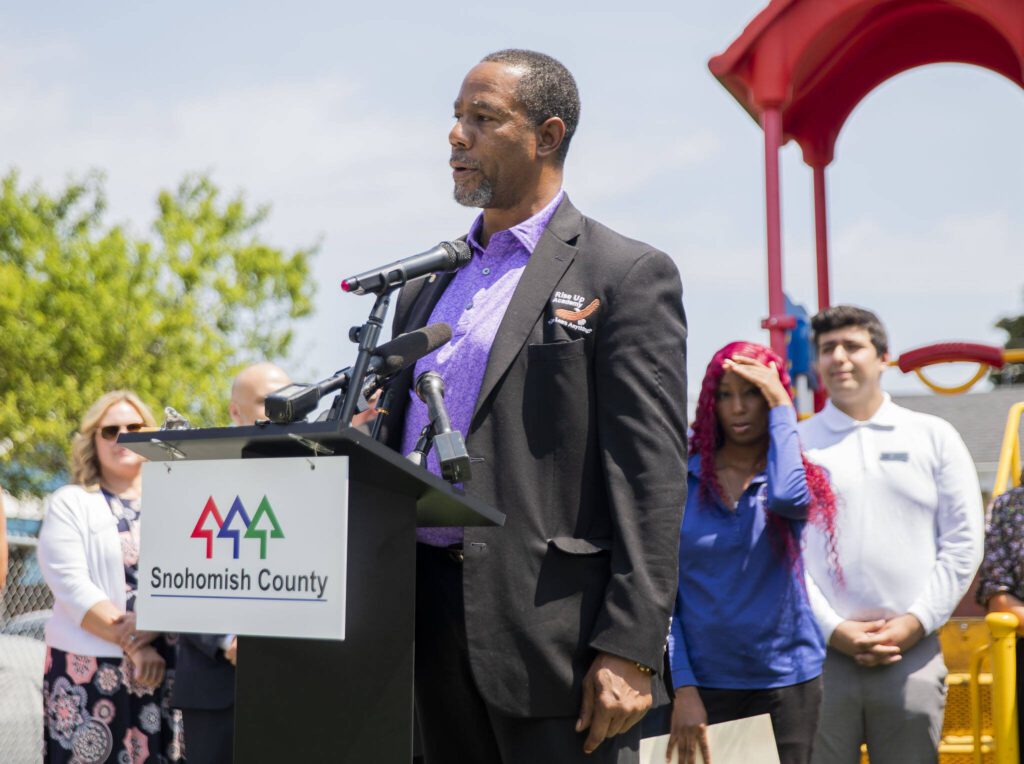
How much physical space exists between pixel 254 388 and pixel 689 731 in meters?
2.63

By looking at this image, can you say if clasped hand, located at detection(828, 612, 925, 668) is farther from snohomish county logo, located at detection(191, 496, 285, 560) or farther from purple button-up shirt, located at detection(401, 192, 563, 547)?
snohomish county logo, located at detection(191, 496, 285, 560)

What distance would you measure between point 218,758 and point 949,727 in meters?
3.38

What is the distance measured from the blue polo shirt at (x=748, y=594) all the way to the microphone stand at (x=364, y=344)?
2.33 metres

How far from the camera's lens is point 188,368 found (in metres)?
30.3

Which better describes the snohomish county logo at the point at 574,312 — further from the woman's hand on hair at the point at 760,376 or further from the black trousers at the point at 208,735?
the black trousers at the point at 208,735

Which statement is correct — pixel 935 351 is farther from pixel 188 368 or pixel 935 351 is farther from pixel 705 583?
pixel 188 368

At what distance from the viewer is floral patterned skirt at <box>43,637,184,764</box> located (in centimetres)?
536

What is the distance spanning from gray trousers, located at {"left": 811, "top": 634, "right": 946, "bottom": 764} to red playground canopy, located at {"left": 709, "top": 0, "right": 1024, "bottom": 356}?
2.26 meters

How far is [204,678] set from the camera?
5.13 metres

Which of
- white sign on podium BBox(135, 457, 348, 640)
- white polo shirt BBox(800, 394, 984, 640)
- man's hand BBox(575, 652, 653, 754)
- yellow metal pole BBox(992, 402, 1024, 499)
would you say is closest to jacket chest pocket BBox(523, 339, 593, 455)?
man's hand BBox(575, 652, 653, 754)

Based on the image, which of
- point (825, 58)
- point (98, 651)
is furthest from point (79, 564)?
point (825, 58)

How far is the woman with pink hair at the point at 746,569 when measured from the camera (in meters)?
4.52

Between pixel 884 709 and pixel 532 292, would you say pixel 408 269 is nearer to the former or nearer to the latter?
pixel 532 292

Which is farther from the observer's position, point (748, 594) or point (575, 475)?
point (748, 594)
